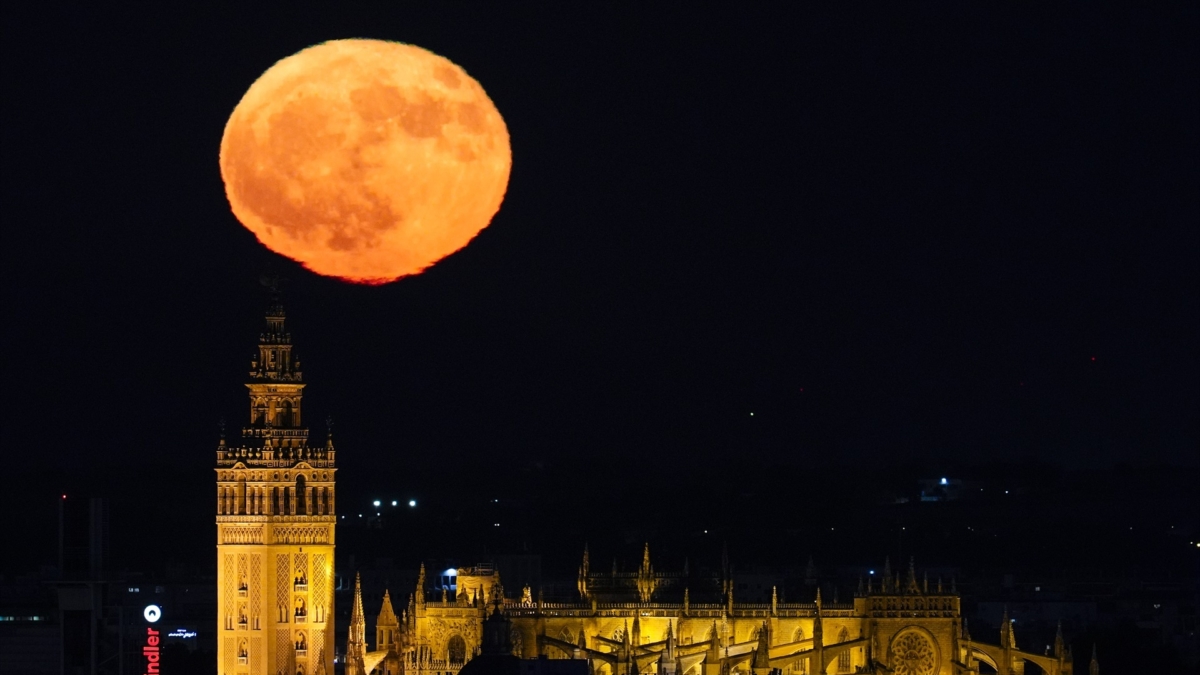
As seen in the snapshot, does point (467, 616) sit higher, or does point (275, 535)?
point (275, 535)

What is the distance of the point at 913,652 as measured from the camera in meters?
128

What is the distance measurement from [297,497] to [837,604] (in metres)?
20.6

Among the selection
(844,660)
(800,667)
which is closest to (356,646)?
(800,667)

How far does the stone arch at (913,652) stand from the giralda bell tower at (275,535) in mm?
20654

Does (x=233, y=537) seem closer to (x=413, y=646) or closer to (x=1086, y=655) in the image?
(x=413, y=646)

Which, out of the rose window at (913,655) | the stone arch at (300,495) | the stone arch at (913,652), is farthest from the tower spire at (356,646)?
the rose window at (913,655)

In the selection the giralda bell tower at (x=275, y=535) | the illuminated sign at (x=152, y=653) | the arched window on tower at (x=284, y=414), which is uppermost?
the arched window on tower at (x=284, y=414)

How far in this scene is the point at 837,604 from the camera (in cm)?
13038

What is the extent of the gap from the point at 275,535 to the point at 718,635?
→ 57.7 feet

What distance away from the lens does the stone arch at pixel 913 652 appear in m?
128

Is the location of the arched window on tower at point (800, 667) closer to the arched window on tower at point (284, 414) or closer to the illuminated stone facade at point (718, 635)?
the illuminated stone facade at point (718, 635)

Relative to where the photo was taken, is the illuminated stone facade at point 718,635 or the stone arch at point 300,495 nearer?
the illuminated stone facade at point 718,635

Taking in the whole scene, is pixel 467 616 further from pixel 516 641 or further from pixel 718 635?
pixel 718 635

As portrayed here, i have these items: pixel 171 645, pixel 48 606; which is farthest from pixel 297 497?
pixel 171 645
